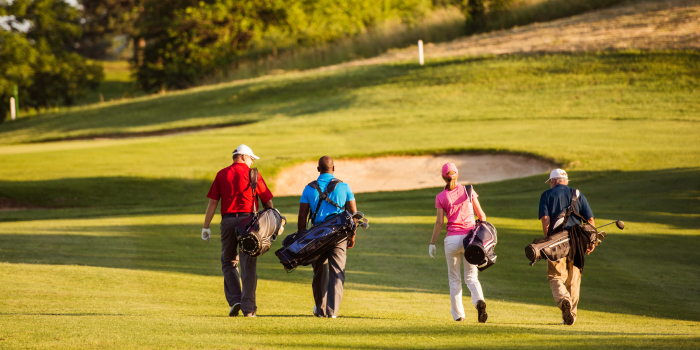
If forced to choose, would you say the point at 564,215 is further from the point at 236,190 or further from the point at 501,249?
the point at 501,249

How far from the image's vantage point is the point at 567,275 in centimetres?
876

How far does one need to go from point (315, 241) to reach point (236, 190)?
1215 mm

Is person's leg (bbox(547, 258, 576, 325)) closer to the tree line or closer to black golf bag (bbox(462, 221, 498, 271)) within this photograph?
black golf bag (bbox(462, 221, 498, 271))

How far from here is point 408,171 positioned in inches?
1011

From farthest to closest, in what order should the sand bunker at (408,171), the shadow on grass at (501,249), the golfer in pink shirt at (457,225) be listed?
the sand bunker at (408,171), the shadow on grass at (501,249), the golfer in pink shirt at (457,225)

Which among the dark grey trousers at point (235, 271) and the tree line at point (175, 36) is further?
the tree line at point (175, 36)

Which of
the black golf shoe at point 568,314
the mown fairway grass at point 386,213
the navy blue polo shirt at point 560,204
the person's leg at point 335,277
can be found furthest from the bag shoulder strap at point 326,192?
the black golf shoe at point 568,314

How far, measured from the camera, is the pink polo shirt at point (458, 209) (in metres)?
8.11

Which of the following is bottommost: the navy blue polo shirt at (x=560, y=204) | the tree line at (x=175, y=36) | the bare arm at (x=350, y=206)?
the navy blue polo shirt at (x=560, y=204)

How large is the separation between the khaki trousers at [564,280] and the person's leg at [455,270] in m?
1.25

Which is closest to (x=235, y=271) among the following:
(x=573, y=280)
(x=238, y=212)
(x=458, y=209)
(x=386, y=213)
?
(x=238, y=212)

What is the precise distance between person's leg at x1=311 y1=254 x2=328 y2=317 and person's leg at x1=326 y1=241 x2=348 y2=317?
7 centimetres

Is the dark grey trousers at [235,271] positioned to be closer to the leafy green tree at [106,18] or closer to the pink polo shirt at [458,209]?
the pink polo shirt at [458,209]

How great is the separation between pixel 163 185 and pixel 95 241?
31.6 feet
